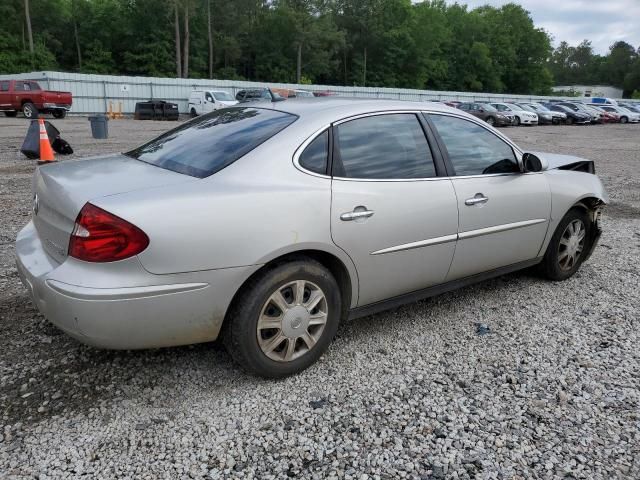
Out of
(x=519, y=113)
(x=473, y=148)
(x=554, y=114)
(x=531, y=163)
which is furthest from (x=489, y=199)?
(x=554, y=114)

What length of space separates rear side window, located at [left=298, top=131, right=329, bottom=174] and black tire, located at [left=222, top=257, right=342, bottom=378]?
1.71ft

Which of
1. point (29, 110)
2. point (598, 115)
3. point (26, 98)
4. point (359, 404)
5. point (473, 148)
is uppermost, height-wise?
point (473, 148)

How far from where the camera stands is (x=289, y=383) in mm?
2977

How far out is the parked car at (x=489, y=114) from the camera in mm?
31795

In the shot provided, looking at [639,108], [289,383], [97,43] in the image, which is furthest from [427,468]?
[97,43]

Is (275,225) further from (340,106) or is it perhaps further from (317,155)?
(340,106)

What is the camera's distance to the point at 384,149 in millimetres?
3330

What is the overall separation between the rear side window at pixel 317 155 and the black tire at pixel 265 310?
1.71ft

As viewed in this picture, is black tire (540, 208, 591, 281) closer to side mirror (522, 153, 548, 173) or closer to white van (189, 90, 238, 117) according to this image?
side mirror (522, 153, 548, 173)

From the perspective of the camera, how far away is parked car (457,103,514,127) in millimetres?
31795

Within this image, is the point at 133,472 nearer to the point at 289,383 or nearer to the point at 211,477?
the point at 211,477

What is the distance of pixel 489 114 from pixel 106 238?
107 ft

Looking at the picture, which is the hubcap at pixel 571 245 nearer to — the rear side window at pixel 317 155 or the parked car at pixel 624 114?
the rear side window at pixel 317 155

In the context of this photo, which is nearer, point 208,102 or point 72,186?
point 72,186
